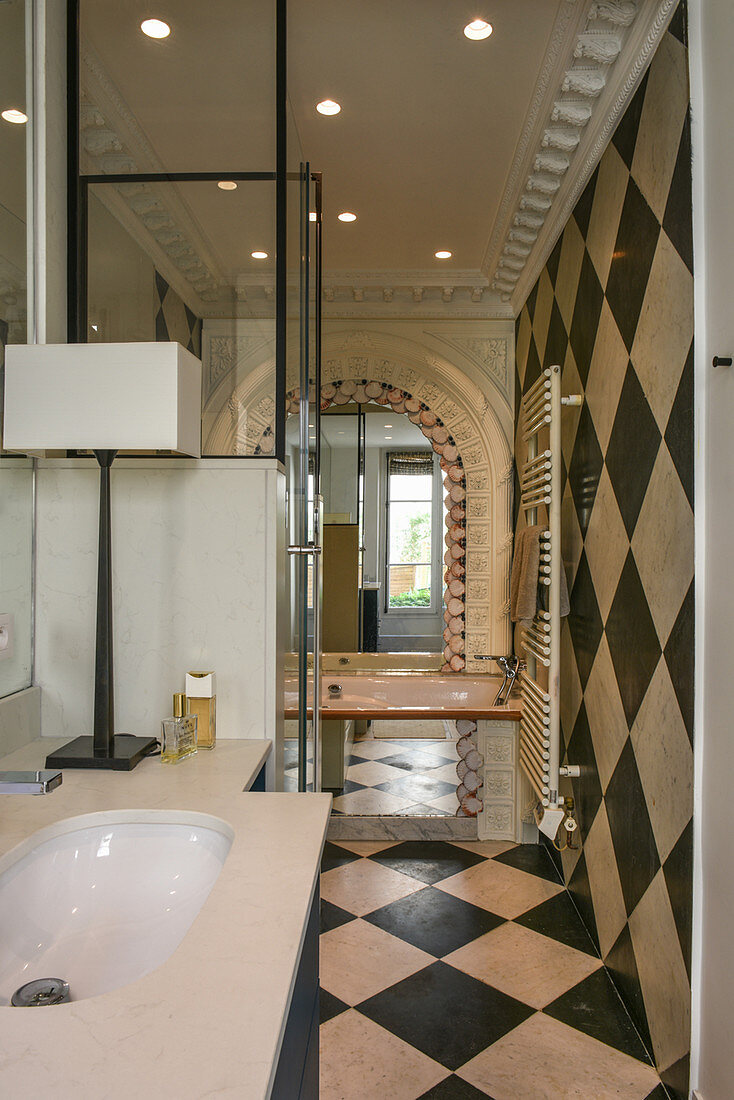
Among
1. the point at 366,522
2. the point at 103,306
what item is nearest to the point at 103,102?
the point at 103,306

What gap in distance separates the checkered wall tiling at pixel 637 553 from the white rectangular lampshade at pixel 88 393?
110cm

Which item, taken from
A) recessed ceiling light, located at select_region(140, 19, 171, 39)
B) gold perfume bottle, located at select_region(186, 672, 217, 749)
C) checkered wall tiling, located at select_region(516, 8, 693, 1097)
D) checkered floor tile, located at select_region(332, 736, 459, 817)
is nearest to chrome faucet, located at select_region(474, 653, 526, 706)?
checkered floor tile, located at select_region(332, 736, 459, 817)

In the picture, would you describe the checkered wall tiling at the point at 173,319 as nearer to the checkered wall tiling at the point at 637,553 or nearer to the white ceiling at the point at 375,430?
the checkered wall tiling at the point at 637,553

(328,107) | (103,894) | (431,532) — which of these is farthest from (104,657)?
(431,532)

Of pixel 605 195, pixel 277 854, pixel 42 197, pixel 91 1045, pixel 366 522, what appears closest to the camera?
pixel 91 1045

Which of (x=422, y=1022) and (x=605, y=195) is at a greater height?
(x=605, y=195)

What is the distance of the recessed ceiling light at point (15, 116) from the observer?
57.0 inches

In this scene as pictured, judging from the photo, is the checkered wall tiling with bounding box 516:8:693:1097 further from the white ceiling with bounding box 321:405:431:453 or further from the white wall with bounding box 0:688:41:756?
the white wall with bounding box 0:688:41:756

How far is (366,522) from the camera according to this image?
389 cm

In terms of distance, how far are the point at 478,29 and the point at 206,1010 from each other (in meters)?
2.18

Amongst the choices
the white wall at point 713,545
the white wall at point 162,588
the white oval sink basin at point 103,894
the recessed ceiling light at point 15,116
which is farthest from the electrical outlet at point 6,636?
the white wall at point 713,545

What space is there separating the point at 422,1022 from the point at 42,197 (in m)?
2.19

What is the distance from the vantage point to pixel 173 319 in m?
1.67

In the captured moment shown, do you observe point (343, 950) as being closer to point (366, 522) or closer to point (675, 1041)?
point (675, 1041)
